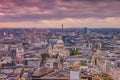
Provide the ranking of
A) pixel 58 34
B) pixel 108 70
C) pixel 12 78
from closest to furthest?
pixel 12 78
pixel 108 70
pixel 58 34

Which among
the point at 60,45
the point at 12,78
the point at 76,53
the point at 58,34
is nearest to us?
the point at 12,78

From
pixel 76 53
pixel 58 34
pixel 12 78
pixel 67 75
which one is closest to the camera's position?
pixel 67 75

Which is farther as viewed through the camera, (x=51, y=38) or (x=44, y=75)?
(x=51, y=38)

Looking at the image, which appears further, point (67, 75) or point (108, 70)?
point (108, 70)

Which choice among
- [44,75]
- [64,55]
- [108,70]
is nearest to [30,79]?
[44,75]

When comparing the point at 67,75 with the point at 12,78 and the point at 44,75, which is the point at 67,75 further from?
the point at 12,78

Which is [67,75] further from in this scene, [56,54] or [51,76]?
[56,54]

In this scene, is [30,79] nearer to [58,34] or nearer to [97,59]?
[97,59]

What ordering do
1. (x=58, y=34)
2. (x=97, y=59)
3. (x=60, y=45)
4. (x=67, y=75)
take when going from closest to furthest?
1. (x=67, y=75)
2. (x=97, y=59)
3. (x=60, y=45)
4. (x=58, y=34)

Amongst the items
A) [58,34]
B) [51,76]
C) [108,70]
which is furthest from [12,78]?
[58,34]
